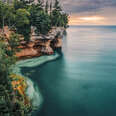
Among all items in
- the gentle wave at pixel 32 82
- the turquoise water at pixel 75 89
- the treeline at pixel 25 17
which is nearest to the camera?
the turquoise water at pixel 75 89

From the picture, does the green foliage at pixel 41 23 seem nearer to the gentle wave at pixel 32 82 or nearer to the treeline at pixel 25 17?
the treeline at pixel 25 17

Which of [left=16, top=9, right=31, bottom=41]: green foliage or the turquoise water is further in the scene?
[left=16, top=9, right=31, bottom=41]: green foliage

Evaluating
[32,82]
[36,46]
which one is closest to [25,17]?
[36,46]

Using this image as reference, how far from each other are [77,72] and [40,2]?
36.1 meters

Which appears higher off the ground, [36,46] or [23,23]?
[23,23]

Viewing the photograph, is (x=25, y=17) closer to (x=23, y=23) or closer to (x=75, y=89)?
(x=23, y=23)

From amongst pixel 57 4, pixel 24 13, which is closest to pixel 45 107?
pixel 24 13

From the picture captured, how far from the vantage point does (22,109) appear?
51.9 ft

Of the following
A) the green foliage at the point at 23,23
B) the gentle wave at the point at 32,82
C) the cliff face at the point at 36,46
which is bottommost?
the gentle wave at the point at 32,82

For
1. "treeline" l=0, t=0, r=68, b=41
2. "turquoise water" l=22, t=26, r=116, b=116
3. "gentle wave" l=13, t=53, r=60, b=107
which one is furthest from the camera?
"treeline" l=0, t=0, r=68, b=41

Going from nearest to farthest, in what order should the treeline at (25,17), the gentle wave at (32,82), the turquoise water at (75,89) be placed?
the turquoise water at (75,89) < the gentle wave at (32,82) < the treeline at (25,17)

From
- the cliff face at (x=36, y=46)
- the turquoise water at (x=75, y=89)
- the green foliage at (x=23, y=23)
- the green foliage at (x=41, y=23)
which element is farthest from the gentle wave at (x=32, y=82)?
the green foliage at (x=41, y=23)

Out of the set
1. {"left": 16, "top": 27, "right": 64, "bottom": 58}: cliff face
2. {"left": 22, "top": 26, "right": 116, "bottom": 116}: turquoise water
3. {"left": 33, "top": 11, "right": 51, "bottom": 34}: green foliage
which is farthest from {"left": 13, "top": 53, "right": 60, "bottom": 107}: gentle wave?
{"left": 33, "top": 11, "right": 51, "bottom": 34}: green foliage

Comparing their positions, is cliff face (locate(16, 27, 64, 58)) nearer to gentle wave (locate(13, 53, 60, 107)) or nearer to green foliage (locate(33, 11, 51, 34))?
green foliage (locate(33, 11, 51, 34))
